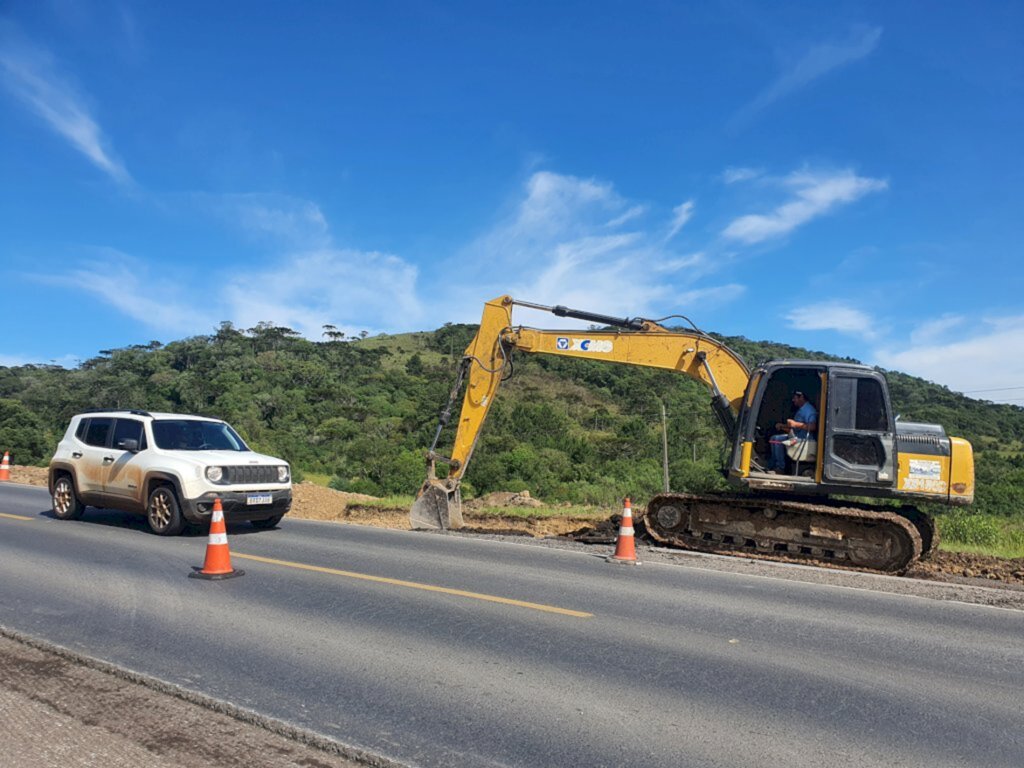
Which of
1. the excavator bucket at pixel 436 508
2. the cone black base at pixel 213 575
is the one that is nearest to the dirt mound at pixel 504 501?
the excavator bucket at pixel 436 508

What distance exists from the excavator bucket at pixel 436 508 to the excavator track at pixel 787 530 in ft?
10.5

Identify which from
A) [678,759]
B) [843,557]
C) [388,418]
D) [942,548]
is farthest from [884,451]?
[388,418]

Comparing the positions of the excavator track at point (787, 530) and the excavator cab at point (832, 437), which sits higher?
the excavator cab at point (832, 437)

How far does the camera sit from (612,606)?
7.33 metres

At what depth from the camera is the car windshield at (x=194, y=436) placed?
11615 mm

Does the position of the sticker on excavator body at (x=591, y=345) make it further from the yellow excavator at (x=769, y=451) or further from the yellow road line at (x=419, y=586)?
the yellow road line at (x=419, y=586)

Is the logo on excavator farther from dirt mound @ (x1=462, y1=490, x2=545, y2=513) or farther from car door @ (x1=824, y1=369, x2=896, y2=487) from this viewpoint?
dirt mound @ (x1=462, y1=490, x2=545, y2=513)

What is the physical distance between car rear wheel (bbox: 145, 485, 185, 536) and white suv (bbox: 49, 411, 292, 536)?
14mm

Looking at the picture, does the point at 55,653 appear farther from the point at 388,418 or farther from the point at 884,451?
the point at 388,418

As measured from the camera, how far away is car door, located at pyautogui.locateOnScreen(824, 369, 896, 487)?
411 inches

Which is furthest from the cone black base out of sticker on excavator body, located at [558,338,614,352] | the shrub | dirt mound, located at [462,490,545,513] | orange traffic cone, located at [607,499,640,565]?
the shrub

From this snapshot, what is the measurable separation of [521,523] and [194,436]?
6.53 metres

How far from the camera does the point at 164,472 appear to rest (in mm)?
10781

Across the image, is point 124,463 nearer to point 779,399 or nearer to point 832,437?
point 779,399
